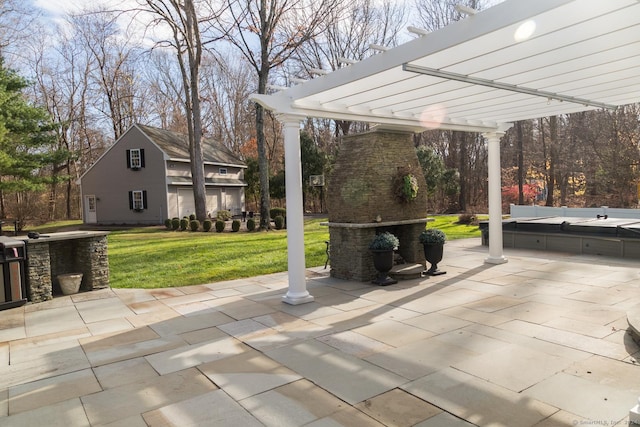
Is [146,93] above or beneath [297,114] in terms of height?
above

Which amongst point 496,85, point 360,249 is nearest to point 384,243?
point 360,249

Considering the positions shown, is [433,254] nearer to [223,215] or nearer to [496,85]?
[496,85]

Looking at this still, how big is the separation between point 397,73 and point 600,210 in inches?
465

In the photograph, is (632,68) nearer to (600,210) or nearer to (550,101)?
(550,101)

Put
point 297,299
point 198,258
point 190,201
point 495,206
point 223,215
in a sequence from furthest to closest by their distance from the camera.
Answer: point 190,201 < point 223,215 < point 198,258 < point 495,206 < point 297,299

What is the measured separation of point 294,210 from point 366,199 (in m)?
1.90

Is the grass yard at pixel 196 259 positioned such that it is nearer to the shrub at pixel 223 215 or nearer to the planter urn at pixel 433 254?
the planter urn at pixel 433 254

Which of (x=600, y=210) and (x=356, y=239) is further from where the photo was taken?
(x=600, y=210)

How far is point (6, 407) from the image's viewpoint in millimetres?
3580

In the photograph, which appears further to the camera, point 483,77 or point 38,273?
point 38,273

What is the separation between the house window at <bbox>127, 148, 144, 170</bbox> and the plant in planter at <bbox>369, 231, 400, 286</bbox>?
21359 mm

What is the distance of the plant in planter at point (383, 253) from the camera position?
766 cm

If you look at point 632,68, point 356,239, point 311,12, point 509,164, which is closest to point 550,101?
point 632,68

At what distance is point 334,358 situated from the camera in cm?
441
